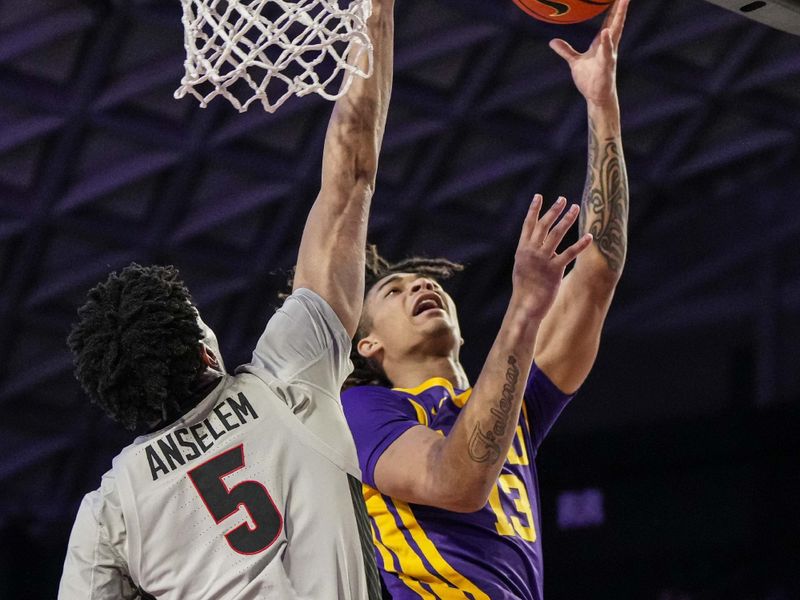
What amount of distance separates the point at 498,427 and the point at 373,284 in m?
1.22

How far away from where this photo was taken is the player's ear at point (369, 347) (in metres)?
3.43

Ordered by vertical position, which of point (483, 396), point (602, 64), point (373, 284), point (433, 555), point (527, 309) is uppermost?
point (602, 64)

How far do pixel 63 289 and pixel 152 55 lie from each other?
6.17 ft

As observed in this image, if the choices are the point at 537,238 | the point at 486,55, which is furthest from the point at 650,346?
the point at 537,238

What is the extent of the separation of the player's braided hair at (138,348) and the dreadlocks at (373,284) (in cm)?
108

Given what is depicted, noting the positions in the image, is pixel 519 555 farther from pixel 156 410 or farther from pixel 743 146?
pixel 743 146

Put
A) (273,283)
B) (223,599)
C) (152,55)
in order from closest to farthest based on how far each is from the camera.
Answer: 1. (223,599)
2. (152,55)
3. (273,283)

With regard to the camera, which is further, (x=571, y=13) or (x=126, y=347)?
(x=571, y=13)

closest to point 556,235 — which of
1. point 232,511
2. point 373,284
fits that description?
point 232,511

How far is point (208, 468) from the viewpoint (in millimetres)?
2270

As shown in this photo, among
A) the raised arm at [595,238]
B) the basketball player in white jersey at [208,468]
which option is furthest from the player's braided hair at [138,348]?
the raised arm at [595,238]

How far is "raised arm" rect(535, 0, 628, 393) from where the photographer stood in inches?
125

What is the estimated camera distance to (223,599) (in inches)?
86.5

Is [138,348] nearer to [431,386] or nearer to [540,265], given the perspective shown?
[540,265]
